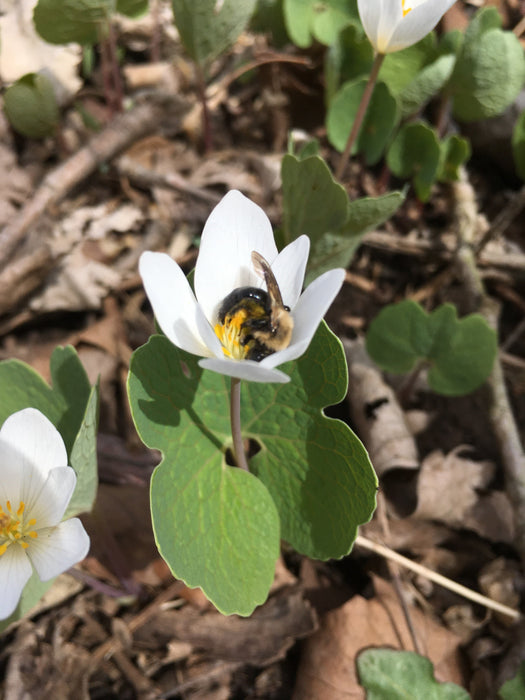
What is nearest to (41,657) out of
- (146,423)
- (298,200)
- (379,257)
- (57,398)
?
(57,398)

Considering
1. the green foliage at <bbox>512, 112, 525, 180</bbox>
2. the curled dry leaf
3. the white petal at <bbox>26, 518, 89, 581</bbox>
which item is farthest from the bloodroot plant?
the green foliage at <bbox>512, 112, 525, 180</bbox>

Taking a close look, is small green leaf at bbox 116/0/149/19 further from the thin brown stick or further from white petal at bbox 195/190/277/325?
the thin brown stick

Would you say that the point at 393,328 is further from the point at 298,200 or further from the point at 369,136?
the point at 369,136

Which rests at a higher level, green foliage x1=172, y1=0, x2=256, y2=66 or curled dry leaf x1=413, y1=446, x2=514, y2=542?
green foliage x1=172, y1=0, x2=256, y2=66

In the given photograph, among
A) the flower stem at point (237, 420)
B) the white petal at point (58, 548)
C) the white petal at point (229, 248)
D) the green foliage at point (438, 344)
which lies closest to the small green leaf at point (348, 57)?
the green foliage at point (438, 344)

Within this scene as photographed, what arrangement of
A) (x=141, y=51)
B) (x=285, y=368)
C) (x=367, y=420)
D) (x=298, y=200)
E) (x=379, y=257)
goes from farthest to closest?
(x=141, y=51) → (x=379, y=257) → (x=367, y=420) → (x=298, y=200) → (x=285, y=368)

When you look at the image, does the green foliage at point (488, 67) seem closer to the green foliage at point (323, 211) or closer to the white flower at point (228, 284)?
the green foliage at point (323, 211)
